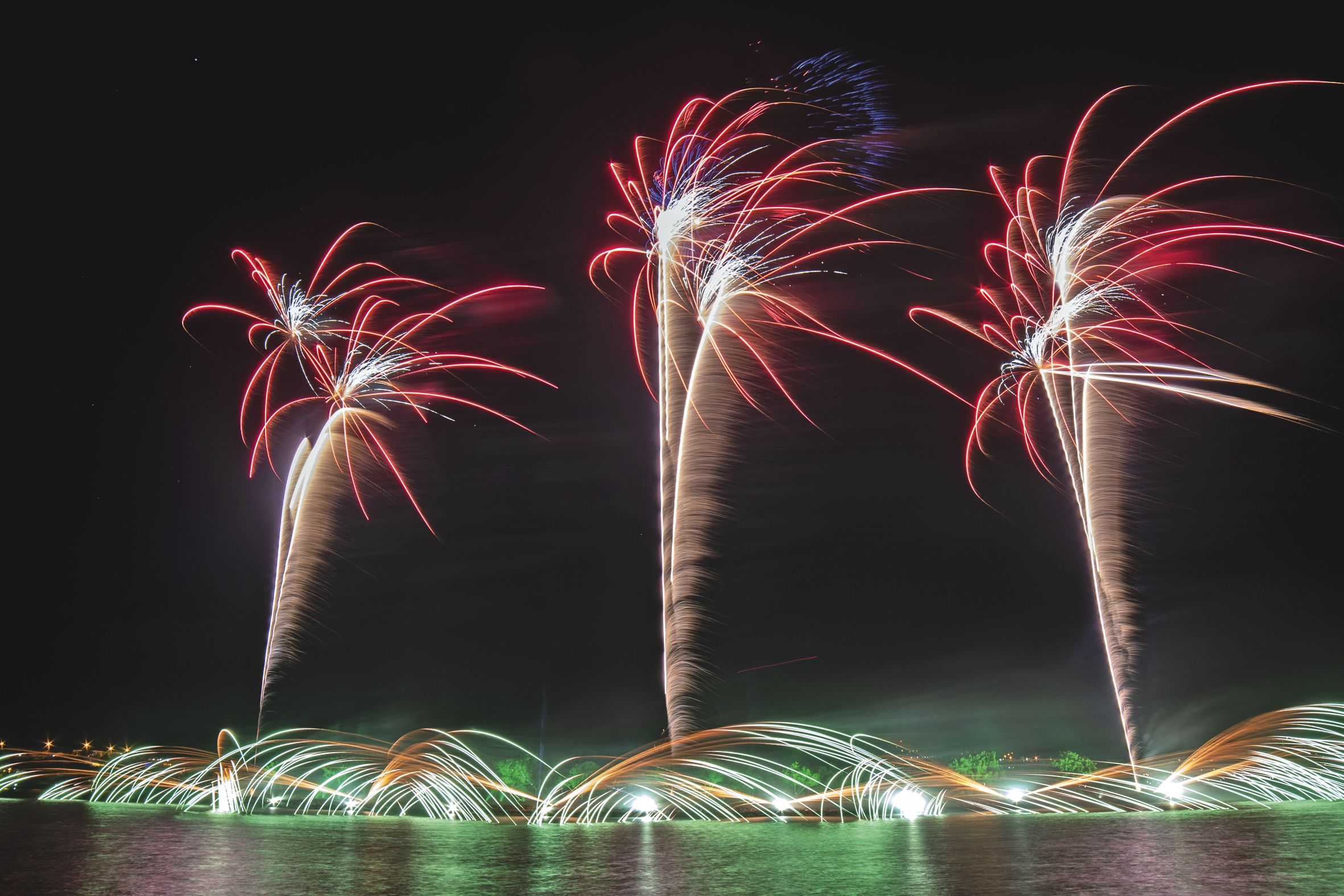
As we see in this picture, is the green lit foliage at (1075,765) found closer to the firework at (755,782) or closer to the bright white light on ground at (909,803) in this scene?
the firework at (755,782)

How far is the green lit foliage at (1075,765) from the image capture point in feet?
73.5

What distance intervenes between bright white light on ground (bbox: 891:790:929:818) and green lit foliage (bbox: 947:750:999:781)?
725 cm

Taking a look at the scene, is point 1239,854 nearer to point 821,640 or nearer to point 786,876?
point 786,876

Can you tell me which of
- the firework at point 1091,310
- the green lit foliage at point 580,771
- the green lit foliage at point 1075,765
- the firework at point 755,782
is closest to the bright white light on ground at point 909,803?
the firework at point 755,782

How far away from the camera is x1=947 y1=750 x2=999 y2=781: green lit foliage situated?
23.1 m

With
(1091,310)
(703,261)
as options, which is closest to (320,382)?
(703,261)

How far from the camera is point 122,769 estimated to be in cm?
2603

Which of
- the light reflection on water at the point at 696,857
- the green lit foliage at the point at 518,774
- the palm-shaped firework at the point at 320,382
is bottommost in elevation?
the green lit foliage at the point at 518,774

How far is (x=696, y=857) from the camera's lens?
823 centimetres

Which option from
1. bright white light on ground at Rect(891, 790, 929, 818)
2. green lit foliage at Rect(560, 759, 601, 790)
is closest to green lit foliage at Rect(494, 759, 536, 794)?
green lit foliage at Rect(560, 759, 601, 790)

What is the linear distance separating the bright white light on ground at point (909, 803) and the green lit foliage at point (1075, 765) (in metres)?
8.56

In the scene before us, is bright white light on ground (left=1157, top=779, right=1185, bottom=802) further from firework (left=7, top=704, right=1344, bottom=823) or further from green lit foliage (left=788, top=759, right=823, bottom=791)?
green lit foliage (left=788, top=759, right=823, bottom=791)

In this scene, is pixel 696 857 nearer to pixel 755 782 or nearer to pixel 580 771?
pixel 755 782

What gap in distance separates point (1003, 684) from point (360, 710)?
21.0 meters
